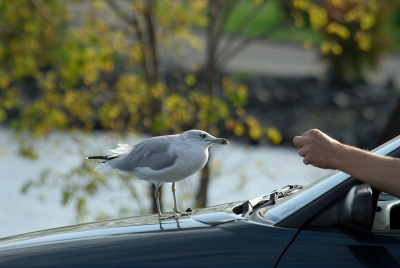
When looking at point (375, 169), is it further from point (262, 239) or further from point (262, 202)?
point (262, 202)

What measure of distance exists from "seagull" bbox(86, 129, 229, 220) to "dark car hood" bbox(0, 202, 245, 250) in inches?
5.7

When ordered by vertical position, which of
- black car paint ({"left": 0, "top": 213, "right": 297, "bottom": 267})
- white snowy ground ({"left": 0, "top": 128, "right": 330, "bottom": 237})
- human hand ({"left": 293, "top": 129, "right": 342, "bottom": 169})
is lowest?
white snowy ground ({"left": 0, "top": 128, "right": 330, "bottom": 237})

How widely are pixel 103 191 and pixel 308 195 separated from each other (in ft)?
29.8

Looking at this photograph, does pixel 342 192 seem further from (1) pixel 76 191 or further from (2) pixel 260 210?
(1) pixel 76 191

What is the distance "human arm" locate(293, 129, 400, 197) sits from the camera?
9.05 feet

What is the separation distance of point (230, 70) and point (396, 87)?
6.97m

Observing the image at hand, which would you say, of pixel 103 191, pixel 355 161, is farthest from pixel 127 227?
pixel 103 191

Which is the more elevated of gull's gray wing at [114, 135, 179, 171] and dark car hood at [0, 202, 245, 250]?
gull's gray wing at [114, 135, 179, 171]

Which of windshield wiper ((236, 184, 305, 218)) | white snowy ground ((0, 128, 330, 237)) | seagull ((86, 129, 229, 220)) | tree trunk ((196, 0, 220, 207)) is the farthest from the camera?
white snowy ground ((0, 128, 330, 237))

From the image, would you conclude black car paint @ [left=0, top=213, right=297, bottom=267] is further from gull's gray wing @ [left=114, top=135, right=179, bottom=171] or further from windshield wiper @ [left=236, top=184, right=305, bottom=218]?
A: gull's gray wing @ [left=114, top=135, right=179, bottom=171]

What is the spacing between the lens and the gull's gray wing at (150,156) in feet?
11.2

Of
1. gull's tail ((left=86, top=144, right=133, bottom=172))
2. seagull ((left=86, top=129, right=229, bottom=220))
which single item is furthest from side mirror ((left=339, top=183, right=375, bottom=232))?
gull's tail ((left=86, top=144, right=133, bottom=172))

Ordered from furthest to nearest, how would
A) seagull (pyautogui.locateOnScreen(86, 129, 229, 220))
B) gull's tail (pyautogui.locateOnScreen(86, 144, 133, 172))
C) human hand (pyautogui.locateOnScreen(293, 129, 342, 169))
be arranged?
gull's tail (pyautogui.locateOnScreen(86, 144, 133, 172)) < seagull (pyautogui.locateOnScreen(86, 129, 229, 220)) < human hand (pyautogui.locateOnScreen(293, 129, 342, 169))

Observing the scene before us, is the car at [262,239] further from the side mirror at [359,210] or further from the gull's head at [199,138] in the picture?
the gull's head at [199,138]
